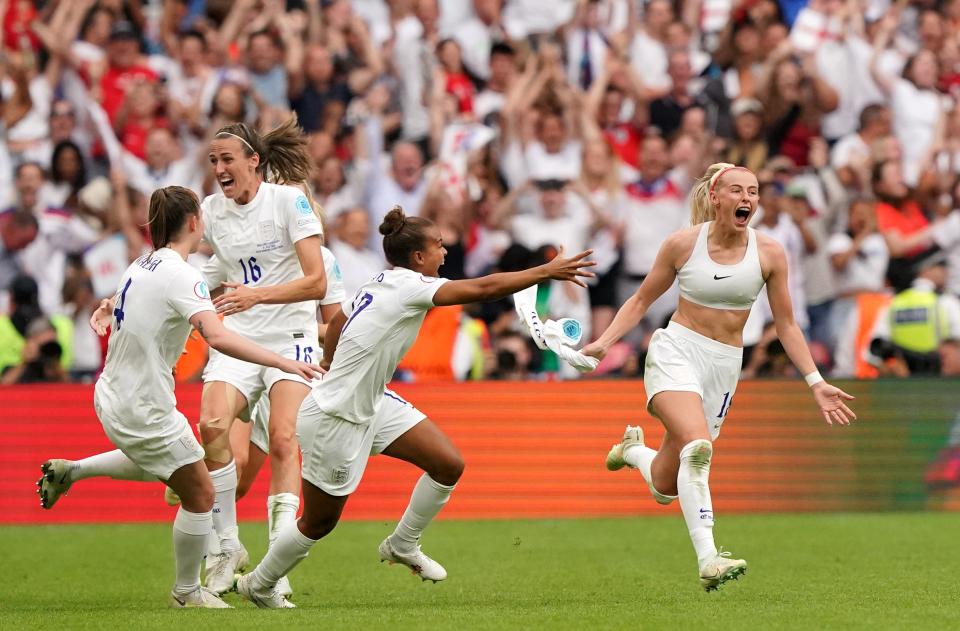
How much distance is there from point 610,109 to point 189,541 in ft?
34.9

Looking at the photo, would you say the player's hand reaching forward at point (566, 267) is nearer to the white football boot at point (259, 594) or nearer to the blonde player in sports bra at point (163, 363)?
the blonde player in sports bra at point (163, 363)

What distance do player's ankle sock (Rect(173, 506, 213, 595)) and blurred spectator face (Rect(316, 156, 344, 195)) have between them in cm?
850

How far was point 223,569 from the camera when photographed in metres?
9.09

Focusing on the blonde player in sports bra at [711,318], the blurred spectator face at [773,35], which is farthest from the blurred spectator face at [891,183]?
the blonde player in sports bra at [711,318]

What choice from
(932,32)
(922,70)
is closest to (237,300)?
(922,70)

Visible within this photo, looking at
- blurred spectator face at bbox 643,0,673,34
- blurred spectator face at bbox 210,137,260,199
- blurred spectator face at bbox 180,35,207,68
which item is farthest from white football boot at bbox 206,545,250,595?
blurred spectator face at bbox 643,0,673,34

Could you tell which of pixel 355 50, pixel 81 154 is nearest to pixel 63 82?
pixel 81 154

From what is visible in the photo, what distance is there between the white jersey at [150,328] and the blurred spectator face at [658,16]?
1127 cm

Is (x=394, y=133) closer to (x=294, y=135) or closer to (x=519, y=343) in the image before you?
(x=519, y=343)

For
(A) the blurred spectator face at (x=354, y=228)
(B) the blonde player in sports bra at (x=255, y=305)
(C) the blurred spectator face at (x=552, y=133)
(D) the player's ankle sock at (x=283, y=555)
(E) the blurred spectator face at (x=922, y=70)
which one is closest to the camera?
(D) the player's ankle sock at (x=283, y=555)

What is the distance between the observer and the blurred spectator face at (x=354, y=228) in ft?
52.3

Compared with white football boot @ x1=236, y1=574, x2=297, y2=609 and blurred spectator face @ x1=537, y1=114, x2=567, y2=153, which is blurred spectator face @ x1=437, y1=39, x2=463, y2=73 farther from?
white football boot @ x1=236, y1=574, x2=297, y2=609

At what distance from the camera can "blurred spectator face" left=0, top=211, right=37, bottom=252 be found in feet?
55.1

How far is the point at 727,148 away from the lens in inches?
677
